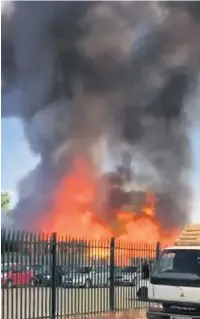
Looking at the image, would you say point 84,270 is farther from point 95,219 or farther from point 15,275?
point 95,219

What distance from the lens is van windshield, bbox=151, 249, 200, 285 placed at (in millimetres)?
9930

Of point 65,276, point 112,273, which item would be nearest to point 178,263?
point 65,276

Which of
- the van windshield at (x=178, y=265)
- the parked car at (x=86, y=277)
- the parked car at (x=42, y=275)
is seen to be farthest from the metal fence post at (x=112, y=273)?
the van windshield at (x=178, y=265)

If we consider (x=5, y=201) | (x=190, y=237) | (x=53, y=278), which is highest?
(x=5, y=201)

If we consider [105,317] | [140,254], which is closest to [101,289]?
[105,317]

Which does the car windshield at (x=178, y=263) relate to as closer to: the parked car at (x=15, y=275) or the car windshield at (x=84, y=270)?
the car windshield at (x=84, y=270)

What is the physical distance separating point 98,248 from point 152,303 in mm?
3315

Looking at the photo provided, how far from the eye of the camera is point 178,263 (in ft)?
33.7

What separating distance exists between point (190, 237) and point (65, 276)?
2734 millimetres

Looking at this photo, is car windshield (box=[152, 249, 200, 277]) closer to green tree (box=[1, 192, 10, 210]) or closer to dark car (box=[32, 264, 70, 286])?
dark car (box=[32, 264, 70, 286])

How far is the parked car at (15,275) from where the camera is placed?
9.88 m

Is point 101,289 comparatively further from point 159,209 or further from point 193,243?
point 159,209

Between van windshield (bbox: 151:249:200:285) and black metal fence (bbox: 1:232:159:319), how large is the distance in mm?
624

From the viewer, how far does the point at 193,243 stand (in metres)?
11.2
